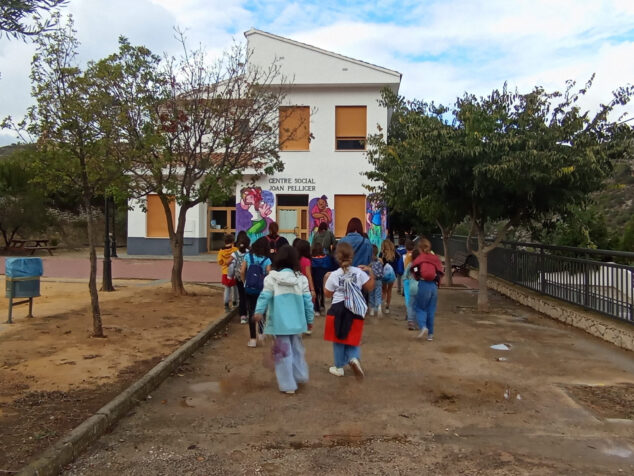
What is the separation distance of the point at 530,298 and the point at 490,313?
130cm

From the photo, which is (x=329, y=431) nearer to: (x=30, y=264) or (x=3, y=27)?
(x=3, y=27)

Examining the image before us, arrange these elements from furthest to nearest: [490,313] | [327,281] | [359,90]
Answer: [359,90], [490,313], [327,281]

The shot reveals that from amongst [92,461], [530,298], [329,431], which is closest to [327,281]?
[329,431]

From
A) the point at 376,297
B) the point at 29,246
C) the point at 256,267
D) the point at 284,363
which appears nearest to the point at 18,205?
the point at 29,246

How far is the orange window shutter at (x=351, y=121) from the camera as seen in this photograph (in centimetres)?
2369

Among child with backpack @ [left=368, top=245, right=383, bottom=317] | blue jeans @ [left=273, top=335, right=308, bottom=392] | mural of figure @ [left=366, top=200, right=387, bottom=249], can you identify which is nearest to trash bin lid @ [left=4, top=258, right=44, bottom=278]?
blue jeans @ [left=273, top=335, right=308, bottom=392]

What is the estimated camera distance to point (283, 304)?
18.5ft

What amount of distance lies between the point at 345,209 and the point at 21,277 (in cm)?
1639

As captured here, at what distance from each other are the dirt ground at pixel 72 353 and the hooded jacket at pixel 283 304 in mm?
1640

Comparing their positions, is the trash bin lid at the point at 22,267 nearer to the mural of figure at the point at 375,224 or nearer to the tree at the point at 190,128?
the tree at the point at 190,128

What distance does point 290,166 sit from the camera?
23.8 metres

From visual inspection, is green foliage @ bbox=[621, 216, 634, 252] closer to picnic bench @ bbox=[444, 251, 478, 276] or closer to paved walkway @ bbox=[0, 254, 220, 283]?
picnic bench @ bbox=[444, 251, 478, 276]

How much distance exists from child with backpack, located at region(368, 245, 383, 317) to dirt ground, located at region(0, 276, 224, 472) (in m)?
2.89

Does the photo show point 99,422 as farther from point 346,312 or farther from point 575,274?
point 575,274
